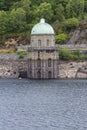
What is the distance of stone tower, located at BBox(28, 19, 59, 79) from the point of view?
13788 cm

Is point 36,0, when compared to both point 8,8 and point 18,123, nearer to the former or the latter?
point 8,8

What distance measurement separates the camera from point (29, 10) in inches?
6555

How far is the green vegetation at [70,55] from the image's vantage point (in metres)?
140

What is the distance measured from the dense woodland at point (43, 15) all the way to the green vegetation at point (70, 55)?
A: 41.4ft

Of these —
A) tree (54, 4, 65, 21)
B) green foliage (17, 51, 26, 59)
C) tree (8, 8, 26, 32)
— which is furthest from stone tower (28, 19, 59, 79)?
tree (54, 4, 65, 21)

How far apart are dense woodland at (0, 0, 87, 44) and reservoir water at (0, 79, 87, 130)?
30498 mm

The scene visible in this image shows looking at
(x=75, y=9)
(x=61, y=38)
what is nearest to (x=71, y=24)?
(x=61, y=38)

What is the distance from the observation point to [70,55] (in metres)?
140

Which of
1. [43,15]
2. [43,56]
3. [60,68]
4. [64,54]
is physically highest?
[43,15]

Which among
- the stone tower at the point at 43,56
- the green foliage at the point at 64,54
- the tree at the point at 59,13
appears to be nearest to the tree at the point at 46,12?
the tree at the point at 59,13

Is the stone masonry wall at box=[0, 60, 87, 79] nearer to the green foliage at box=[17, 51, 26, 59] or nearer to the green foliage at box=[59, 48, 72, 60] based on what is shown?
the green foliage at box=[59, 48, 72, 60]

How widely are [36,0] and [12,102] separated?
80163mm

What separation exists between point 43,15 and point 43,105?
232 ft

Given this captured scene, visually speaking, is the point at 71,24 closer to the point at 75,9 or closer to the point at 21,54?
the point at 75,9
